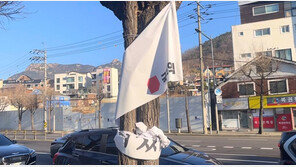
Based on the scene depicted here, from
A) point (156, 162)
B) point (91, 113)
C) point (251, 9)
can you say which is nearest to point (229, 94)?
point (91, 113)

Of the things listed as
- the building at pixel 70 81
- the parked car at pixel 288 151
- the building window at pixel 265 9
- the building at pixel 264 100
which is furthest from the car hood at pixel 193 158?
the building at pixel 70 81

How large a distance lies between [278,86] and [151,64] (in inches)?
1059

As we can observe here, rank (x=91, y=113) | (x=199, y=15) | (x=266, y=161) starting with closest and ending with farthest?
(x=266, y=161) < (x=199, y=15) < (x=91, y=113)

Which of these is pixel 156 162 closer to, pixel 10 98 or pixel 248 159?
pixel 248 159

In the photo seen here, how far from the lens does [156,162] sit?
3.31 metres

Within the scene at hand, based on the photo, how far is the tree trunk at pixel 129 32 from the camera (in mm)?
3375

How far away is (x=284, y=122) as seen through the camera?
2586cm

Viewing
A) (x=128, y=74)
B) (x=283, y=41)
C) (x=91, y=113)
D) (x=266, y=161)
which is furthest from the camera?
(x=283, y=41)

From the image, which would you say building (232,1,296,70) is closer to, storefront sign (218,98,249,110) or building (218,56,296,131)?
building (218,56,296,131)

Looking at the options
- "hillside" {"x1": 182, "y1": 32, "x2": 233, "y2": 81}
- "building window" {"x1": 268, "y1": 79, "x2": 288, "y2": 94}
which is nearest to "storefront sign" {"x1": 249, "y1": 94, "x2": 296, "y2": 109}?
"building window" {"x1": 268, "y1": 79, "x2": 288, "y2": 94}

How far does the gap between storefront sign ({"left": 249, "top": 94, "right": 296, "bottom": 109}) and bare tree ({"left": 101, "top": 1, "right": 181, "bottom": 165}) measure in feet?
83.3

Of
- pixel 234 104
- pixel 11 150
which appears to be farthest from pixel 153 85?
pixel 234 104

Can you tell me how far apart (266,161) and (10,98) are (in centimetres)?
4295

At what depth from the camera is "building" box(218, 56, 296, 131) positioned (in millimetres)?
25891
